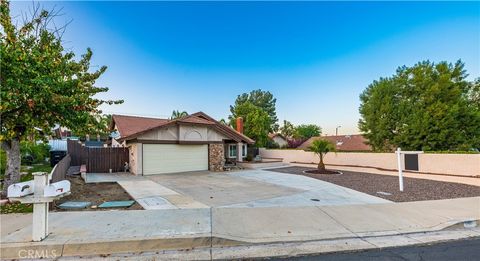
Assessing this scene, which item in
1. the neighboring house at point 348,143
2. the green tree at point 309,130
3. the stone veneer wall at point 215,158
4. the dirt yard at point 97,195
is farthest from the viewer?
the green tree at point 309,130

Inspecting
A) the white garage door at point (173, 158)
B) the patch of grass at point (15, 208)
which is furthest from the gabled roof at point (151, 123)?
the patch of grass at point (15, 208)

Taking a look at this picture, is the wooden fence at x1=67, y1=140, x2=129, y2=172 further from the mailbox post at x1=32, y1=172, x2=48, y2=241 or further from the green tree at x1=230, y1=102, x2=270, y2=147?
the green tree at x1=230, y1=102, x2=270, y2=147

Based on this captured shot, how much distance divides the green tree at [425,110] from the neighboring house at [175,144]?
1472cm

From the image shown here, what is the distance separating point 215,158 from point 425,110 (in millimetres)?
18322

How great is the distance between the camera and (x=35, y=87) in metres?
6.16

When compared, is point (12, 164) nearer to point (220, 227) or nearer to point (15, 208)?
point (15, 208)

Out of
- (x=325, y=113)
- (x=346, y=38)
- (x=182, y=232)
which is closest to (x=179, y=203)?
(x=182, y=232)

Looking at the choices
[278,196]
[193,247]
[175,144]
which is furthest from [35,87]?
[175,144]

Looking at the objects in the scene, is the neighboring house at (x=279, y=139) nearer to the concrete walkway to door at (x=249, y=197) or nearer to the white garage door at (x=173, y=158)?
the white garage door at (x=173, y=158)

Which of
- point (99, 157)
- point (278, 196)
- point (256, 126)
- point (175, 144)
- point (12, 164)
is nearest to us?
point (12, 164)

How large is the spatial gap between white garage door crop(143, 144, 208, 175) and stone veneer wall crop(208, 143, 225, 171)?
0.30 m

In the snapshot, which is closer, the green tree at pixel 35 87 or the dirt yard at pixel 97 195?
the green tree at pixel 35 87

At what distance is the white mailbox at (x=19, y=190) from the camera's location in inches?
150

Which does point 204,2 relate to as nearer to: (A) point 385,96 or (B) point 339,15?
(B) point 339,15
